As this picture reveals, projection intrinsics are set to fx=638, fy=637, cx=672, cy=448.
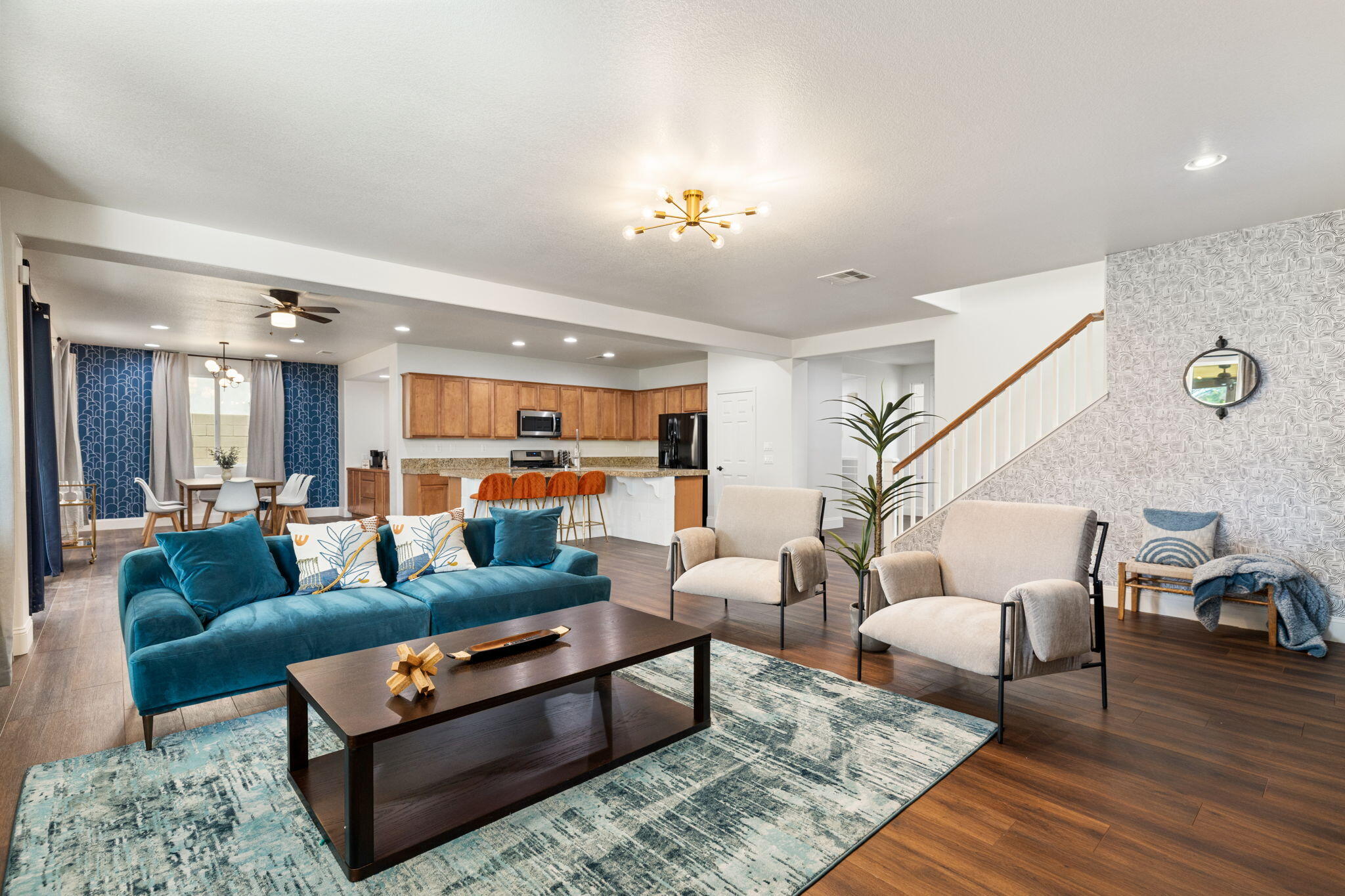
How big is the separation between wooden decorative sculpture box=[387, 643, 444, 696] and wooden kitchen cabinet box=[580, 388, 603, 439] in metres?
7.91

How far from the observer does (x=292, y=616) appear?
2826 millimetres

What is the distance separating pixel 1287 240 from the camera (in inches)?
153

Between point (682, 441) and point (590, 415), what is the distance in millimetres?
1703

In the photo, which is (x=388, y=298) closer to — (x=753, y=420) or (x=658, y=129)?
(x=658, y=129)

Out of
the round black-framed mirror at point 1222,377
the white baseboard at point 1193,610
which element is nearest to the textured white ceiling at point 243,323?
the round black-framed mirror at point 1222,377

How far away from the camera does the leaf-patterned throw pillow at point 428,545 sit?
361 cm

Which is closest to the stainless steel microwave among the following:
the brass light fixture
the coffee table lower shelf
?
the brass light fixture

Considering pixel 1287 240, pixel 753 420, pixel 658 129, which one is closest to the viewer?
pixel 658 129

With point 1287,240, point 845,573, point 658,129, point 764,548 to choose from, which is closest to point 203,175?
point 658,129

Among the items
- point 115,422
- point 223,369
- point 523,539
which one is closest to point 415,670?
point 523,539

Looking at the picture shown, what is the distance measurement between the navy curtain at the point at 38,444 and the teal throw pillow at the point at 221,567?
1.72 meters

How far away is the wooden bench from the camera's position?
3.73m

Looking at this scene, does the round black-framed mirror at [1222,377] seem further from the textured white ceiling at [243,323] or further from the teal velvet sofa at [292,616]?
the textured white ceiling at [243,323]

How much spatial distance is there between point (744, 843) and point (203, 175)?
3.70 meters
